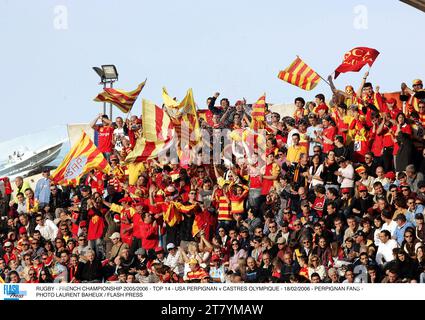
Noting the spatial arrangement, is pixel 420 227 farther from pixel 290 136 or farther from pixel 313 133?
pixel 290 136

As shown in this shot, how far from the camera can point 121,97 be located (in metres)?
26.7

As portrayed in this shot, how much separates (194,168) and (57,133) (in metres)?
7.05

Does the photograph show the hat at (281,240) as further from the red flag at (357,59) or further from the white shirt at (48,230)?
the white shirt at (48,230)

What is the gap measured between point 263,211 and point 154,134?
343 centimetres

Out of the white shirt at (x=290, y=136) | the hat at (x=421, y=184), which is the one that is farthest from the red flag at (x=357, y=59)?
the hat at (x=421, y=184)

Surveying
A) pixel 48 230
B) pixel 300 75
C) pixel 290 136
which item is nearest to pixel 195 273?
pixel 290 136

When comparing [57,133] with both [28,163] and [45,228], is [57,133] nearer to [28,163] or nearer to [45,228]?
[28,163]

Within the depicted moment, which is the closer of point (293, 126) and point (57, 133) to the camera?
point (293, 126)

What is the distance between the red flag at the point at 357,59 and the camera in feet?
79.4

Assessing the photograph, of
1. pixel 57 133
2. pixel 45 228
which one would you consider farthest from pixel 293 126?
pixel 57 133

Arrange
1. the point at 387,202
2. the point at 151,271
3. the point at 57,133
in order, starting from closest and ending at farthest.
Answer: the point at 387,202, the point at 151,271, the point at 57,133

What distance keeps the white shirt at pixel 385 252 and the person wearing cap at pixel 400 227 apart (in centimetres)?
12

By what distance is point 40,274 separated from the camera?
23.3 metres

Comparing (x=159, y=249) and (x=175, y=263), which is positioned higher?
(x=159, y=249)
